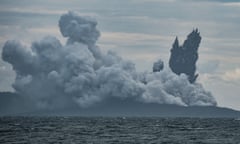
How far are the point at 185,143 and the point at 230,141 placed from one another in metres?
11.5

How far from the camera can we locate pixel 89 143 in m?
110

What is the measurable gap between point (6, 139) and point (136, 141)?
2542 cm

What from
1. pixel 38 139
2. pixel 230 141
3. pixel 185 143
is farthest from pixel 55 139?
pixel 230 141

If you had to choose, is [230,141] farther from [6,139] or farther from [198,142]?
[6,139]

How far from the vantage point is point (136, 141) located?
4579 inches

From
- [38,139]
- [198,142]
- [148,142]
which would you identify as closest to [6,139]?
[38,139]

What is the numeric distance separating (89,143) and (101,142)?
3713mm

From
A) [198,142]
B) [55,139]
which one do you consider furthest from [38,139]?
[198,142]

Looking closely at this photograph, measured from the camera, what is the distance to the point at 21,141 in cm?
11281

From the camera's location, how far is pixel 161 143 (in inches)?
4414

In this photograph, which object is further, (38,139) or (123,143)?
(38,139)

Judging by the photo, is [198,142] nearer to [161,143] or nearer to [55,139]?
[161,143]

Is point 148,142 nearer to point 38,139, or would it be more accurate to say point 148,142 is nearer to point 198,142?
point 198,142

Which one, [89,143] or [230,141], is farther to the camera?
[230,141]
